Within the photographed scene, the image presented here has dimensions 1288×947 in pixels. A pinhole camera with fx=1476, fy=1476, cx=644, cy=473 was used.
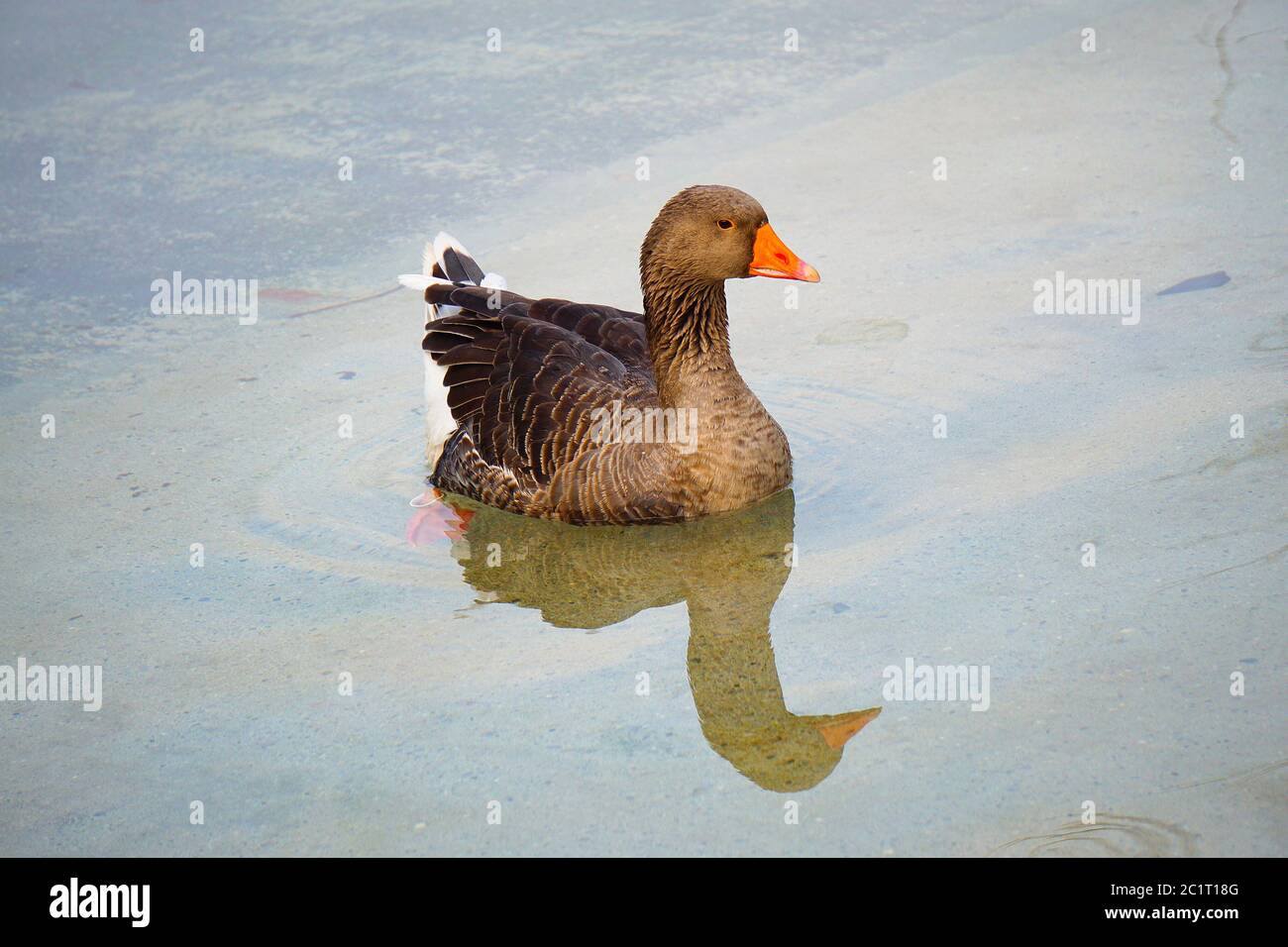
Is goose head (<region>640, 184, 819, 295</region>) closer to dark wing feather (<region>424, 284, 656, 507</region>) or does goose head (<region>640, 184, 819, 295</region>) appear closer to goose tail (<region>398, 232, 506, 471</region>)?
dark wing feather (<region>424, 284, 656, 507</region>)

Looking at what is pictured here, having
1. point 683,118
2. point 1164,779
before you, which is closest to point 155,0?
point 683,118

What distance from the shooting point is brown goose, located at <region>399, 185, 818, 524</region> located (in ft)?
18.6

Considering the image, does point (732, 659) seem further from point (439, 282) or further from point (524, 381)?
point (439, 282)

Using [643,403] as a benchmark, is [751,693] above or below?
below

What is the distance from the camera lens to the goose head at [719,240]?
5.62 m

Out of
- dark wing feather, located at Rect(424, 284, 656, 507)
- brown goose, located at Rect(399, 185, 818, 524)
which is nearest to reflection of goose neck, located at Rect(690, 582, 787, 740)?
brown goose, located at Rect(399, 185, 818, 524)

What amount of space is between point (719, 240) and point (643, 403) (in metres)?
0.72

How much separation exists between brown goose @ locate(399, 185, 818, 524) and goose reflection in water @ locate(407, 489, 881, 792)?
0.30ft

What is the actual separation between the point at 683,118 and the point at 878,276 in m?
2.50

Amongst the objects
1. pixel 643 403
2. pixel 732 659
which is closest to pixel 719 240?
pixel 643 403

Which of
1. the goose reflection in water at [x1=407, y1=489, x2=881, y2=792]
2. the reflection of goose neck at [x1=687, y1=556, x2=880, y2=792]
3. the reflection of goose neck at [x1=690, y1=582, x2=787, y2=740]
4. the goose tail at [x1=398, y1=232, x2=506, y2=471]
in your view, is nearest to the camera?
the reflection of goose neck at [x1=687, y1=556, x2=880, y2=792]

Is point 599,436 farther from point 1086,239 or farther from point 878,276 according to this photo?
point 1086,239

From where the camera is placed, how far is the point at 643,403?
19.3 feet

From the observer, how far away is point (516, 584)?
5.47m
